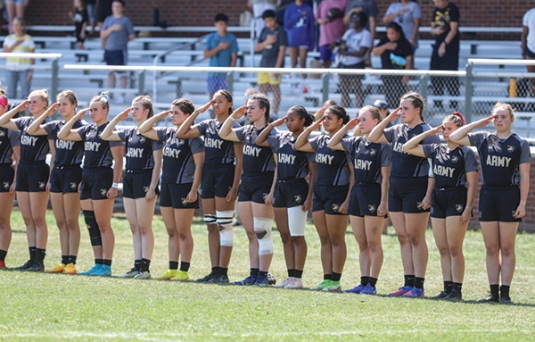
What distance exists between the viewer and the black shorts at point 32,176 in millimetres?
12141

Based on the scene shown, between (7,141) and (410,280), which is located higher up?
(7,141)

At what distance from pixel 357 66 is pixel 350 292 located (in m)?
7.52

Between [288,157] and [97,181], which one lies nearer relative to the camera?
[288,157]

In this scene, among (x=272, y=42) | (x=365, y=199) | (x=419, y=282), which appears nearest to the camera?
(x=419, y=282)

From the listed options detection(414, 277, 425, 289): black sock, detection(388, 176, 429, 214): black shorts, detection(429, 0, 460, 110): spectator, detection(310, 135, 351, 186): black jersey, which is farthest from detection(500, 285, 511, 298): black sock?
detection(429, 0, 460, 110): spectator

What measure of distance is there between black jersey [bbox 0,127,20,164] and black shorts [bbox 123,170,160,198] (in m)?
1.61

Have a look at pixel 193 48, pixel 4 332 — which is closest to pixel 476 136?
pixel 4 332

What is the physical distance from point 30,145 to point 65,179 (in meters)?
0.66

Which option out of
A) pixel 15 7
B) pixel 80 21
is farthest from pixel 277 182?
pixel 15 7

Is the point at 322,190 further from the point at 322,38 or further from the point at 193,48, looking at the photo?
the point at 193,48

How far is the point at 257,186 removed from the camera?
11336 mm

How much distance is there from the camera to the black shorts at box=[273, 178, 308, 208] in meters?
11.1

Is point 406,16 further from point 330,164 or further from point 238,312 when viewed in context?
point 238,312

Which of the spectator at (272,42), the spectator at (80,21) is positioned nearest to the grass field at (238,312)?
the spectator at (272,42)
